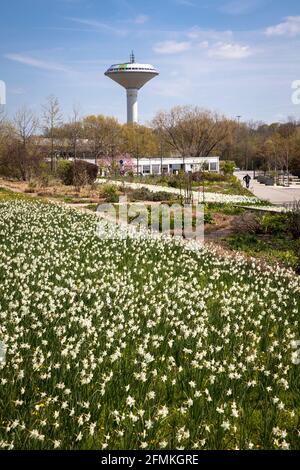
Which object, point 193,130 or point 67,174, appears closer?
point 67,174

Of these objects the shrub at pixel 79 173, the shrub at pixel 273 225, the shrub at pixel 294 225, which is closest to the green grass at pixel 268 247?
the shrub at pixel 294 225

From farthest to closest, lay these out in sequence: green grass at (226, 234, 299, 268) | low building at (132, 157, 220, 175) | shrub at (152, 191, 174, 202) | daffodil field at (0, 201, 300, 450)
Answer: low building at (132, 157, 220, 175), shrub at (152, 191, 174, 202), green grass at (226, 234, 299, 268), daffodil field at (0, 201, 300, 450)

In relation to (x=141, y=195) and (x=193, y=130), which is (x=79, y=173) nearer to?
(x=141, y=195)

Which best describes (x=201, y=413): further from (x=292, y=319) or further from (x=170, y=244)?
(x=170, y=244)

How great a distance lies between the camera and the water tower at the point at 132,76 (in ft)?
299

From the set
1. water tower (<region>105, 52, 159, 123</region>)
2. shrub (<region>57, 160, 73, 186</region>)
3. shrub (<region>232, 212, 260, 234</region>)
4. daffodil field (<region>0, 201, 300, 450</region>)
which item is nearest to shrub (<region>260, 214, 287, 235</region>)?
shrub (<region>232, 212, 260, 234</region>)

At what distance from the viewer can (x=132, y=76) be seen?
3600 inches

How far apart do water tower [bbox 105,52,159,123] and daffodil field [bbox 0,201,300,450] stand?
8435 centimetres

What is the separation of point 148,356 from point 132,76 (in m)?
90.1

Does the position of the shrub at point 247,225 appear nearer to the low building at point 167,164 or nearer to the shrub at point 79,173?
the shrub at point 79,173

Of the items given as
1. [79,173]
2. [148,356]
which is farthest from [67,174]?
[148,356]

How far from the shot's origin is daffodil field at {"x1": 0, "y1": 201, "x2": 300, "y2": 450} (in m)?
4.57

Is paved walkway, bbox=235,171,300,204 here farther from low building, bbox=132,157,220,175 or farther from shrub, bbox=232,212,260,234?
low building, bbox=132,157,220,175

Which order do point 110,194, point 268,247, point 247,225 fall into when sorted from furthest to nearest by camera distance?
point 110,194 → point 247,225 → point 268,247
